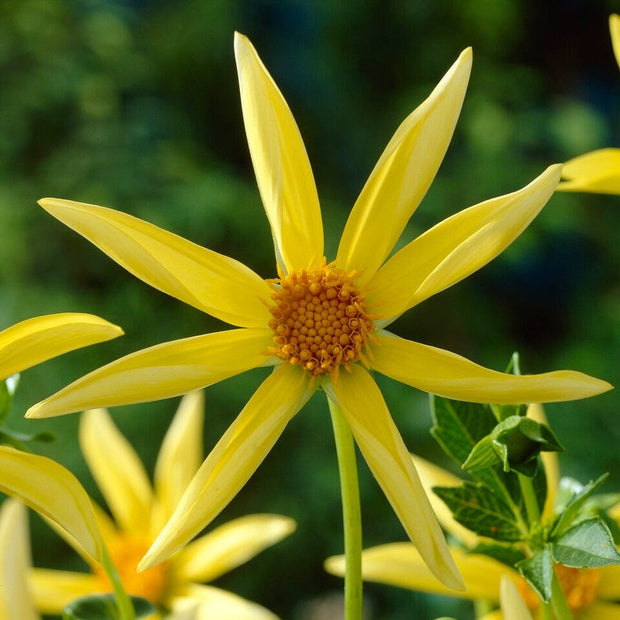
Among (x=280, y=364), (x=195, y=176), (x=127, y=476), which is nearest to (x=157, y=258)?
(x=280, y=364)

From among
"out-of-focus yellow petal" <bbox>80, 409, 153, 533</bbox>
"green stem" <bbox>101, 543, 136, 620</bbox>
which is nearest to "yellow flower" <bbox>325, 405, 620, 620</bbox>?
"green stem" <bbox>101, 543, 136, 620</bbox>

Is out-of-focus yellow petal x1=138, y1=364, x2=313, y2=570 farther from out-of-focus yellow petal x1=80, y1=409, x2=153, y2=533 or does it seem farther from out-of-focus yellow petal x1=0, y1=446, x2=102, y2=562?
out-of-focus yellow petal x1=80, y1=409, x2=153, y2=533

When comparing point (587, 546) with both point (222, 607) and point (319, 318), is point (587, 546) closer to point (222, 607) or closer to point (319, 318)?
point (319, 318)

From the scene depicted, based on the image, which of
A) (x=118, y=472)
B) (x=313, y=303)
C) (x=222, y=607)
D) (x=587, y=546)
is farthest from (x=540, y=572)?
(x=118, y=472)

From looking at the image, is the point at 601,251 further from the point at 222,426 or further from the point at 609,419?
the point at 222,426

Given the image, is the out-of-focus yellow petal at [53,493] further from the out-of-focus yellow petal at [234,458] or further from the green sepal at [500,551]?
the green sepal at [500,551]

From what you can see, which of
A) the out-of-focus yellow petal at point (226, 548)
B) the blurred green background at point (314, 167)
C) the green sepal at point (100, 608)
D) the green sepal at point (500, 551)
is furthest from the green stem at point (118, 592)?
the blurred green background at point (314, 167)
